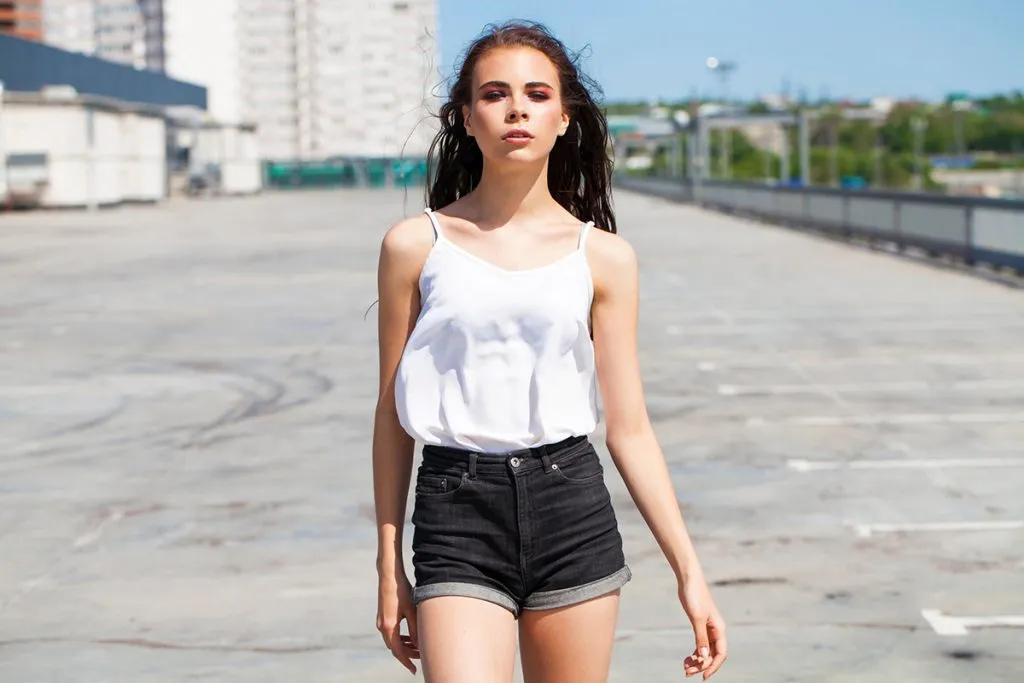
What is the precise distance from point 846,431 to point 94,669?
6.79 meters

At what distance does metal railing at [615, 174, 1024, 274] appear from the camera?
83.0 feet

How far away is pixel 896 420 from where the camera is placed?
12484 mm

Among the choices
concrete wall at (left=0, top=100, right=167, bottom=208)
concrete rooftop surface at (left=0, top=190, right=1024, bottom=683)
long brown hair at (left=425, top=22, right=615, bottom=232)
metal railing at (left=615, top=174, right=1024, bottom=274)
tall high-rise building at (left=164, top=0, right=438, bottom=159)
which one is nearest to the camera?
long brown hair at (left=425, top=22, right=615, bottom=232)

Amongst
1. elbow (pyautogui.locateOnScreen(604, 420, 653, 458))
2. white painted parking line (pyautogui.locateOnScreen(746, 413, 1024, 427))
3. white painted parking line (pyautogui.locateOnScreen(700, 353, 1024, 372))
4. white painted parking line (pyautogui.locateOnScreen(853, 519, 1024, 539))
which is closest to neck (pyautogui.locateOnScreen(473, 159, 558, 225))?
elbow (pyautogui.locateOnScreen(604, 420, 653, 458))

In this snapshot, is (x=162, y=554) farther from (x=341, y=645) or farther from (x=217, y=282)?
(x=217, y=282)

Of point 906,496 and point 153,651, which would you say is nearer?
point 153,651

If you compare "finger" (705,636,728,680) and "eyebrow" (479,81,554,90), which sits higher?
"eyebrow" (479,81,554,90)

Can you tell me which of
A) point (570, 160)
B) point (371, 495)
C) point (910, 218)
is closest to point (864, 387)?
point (371, 495)

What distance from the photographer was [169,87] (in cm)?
9650

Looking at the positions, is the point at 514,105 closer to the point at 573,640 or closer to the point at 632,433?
the point at 632,433

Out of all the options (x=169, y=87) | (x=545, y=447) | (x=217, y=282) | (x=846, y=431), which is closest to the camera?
(x=545, y=447)

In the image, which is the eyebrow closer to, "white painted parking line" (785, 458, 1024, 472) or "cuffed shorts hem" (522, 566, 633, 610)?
"cuffed shorts hem" (522, 566, 633, 610)

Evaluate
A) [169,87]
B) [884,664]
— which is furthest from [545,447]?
[169,87]

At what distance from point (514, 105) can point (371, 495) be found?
653 cm
